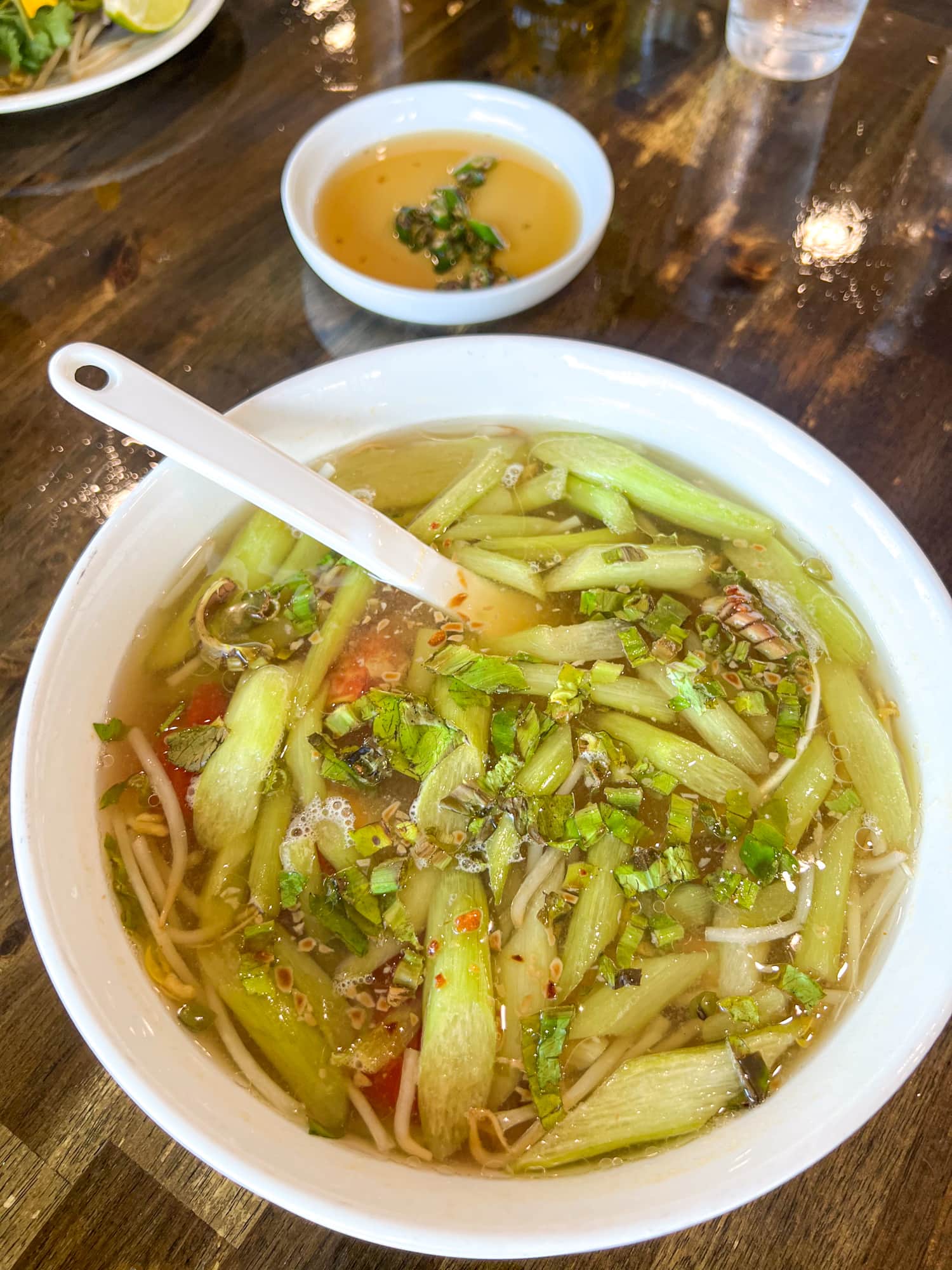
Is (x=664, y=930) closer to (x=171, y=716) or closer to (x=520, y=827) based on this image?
(x=520, y=827)

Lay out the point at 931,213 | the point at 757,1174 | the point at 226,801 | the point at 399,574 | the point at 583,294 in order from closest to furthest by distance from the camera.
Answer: the point at 757,1174, the point at 226,801, the point at 399,574, the point at 583,294, the point at 931,213

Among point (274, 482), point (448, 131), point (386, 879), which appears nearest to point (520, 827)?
point (386, 879)

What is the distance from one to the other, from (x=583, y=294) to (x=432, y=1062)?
120cm

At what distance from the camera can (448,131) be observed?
1.66m

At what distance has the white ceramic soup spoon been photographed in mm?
920

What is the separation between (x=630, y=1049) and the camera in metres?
0.86

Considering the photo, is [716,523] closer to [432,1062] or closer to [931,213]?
[432,1062]

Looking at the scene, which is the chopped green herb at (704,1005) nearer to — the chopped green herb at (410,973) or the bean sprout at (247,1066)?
the chopped green herb at (410,973)

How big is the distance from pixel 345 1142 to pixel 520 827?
34cm

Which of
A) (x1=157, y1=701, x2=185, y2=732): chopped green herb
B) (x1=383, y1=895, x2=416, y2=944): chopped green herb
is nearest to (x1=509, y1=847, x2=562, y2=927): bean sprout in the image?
(x1=383, y1=895, x2=416, y2=944): chopped green herb

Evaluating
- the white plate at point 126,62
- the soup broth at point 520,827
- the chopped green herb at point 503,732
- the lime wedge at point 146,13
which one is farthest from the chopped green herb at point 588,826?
the lime wedge at point 146,13

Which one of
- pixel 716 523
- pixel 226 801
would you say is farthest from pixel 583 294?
pixel 226 801

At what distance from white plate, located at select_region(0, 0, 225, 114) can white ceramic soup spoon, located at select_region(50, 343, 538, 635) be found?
3.18 ft

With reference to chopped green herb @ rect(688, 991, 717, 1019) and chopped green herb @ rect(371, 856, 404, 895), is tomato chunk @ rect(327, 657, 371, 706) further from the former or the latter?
chopped green herb @ rect(688, 991, 717, 1019)
